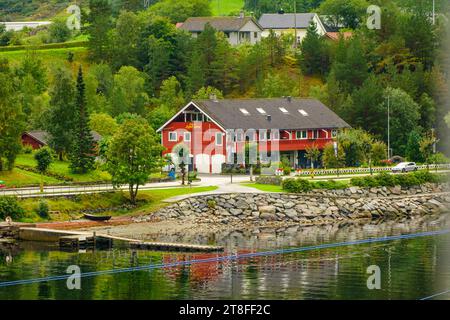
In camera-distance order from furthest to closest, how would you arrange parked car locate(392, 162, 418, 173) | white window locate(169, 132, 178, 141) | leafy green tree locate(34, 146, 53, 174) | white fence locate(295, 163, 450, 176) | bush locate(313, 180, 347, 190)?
white window locate(169, 132, 178, 141) < parked car locate(392, 162, 418, 173) < white fence locate(295, 163, 450, 176) < bush locate(313, 180, 347, 190) < leafy green tree locate(34, 146, 53, 174)

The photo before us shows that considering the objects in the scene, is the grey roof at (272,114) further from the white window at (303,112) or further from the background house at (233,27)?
the background house at (233,27)

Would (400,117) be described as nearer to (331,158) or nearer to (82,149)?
(331,158)

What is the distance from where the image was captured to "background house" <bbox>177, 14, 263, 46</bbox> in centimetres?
18900

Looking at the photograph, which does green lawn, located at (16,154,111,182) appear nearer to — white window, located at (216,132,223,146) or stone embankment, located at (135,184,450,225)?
stone embankment, located at (135,184,450,225)

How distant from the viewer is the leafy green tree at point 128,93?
142125mm

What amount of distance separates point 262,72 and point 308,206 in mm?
66689

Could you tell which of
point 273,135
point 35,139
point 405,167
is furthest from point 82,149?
point 405,167

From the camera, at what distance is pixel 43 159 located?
105188 millimetres

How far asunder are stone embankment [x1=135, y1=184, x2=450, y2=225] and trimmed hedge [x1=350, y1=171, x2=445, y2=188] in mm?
622

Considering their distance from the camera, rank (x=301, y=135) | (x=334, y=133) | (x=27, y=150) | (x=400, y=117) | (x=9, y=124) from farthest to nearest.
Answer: (x=400, y=117) → (x=334, y=133) → (x=301, y=135) → (x=27, y=150) → (x=9, y=124)

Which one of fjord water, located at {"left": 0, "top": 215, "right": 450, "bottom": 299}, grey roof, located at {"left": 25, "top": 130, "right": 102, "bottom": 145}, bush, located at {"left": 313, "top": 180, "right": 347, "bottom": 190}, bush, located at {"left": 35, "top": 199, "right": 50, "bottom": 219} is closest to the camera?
fjord water, located at {"left": 0, "top": 215, "right": 450, "bottom": 299}

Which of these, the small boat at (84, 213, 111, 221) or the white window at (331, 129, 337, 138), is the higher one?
the white window at (331, 129, 337, 138)

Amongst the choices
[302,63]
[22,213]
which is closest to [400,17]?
[302,63]

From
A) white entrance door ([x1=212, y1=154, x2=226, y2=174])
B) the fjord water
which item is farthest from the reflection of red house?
the fjord water
